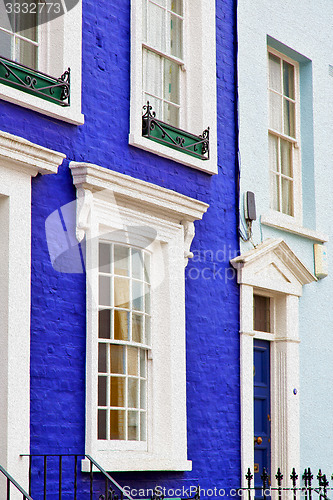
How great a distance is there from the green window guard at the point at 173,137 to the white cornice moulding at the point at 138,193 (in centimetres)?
65

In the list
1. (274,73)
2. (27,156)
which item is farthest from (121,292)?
(274,73)

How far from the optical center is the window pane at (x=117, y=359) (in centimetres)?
912

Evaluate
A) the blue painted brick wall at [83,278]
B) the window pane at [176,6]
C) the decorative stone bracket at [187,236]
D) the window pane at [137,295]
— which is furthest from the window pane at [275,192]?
the window pane at [137,295]

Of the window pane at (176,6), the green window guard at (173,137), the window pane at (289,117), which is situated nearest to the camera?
the green window guard at (173,137)

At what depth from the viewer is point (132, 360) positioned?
9.35 meters

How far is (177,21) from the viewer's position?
1084cm

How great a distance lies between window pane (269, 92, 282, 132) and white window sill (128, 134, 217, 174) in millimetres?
1796

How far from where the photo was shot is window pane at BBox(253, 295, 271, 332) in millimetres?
11594

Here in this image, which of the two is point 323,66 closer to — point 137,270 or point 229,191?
point 229,191

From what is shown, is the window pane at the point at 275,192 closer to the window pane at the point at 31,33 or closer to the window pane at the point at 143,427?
the window pane at the point at 143,427

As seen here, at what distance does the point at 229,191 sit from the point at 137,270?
1967mm

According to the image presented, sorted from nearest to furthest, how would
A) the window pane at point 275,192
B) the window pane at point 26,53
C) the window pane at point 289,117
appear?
the window pane at point 26,53
the window pane at point 275,192
the window pane at point 289,117

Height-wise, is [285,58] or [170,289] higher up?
[285,58]

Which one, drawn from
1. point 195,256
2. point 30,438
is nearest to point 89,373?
point 30,438
